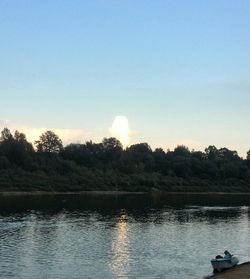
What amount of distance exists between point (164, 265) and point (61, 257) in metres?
10.9

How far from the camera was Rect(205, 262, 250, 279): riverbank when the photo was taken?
4391 cm

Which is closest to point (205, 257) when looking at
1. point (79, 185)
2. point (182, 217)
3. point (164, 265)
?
point (164, 265)

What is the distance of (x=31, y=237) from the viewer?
69938 mm

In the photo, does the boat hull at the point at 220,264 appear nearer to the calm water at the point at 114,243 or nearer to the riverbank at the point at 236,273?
the riverbank at the point at 236,273

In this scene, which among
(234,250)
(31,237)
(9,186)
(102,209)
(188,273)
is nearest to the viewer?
(188,273)

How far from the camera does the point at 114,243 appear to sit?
66562 millimetres

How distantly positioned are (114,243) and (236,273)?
23.9 m

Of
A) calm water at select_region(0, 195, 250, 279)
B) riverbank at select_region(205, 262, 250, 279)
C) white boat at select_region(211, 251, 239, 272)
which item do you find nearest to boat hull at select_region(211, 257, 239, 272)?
white boat at select_region(211, 251, 239, 272)

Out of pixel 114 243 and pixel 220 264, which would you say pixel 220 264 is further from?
pixel 114 243

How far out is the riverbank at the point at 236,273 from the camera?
4391 centimetres

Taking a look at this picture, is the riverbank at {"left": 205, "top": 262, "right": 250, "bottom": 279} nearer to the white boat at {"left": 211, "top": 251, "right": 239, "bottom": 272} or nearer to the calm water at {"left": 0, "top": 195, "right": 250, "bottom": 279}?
the white boat at {"left": 211, "top": 251, "right": 239, "bottom": 272}

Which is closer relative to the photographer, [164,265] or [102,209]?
[164,265]

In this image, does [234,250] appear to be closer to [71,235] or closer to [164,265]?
[164,265]

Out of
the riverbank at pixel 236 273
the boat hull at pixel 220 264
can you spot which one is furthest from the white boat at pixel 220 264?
the riverbank at pixel 236 273
